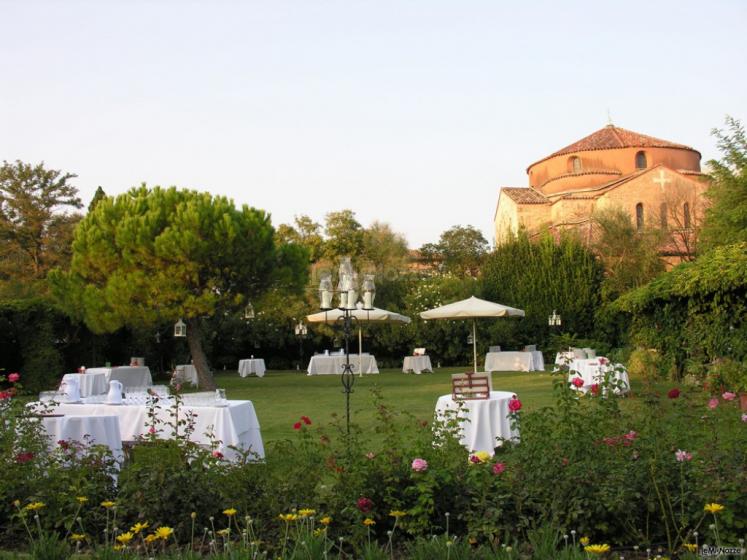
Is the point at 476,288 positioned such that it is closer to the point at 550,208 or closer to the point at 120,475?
the point at 550,208

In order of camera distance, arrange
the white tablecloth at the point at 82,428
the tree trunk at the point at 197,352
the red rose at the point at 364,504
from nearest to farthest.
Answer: the red rose at the point at 364,504 → the white tablecloth at the point at 82,428 → the tree trunk at the point at 197,352

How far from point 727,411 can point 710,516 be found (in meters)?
1.44

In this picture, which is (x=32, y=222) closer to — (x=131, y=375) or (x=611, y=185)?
(x=131, y=375)

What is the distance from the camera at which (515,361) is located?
24.4m

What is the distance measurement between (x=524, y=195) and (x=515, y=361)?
72.6ft

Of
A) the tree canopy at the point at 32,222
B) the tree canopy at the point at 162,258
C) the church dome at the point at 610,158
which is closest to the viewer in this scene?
the tree canopy at the point at 162,258

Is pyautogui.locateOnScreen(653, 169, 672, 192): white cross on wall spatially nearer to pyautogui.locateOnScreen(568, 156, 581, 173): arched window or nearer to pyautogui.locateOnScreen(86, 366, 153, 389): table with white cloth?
pyautogui.locateOnScreen(568, 156, 581, 173): arched window

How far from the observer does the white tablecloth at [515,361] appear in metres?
24.1

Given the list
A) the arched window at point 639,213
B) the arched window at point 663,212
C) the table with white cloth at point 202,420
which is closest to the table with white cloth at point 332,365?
the table with white cloth at point 202,420

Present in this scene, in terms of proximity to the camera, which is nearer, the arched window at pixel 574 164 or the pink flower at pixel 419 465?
the pink flower at pixel 419 465

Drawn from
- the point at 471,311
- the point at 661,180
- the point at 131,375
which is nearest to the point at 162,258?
the point at 131,375

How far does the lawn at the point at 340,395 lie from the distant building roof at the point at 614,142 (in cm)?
2352

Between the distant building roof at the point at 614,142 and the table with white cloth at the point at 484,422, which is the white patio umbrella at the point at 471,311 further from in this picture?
the distant building roof at the point at 614,142

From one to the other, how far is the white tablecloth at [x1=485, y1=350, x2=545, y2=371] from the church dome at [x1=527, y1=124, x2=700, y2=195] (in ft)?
68.7
